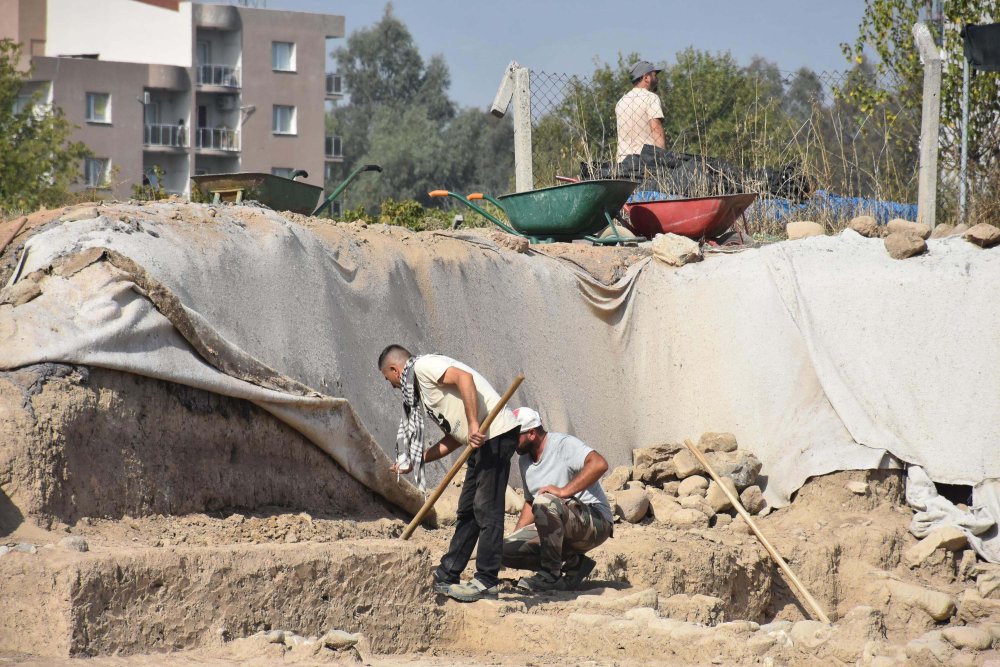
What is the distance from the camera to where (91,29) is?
36.2 m

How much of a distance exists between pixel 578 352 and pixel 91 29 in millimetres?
31395

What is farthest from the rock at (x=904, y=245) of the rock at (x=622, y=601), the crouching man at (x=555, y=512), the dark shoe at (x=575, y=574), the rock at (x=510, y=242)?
the rock at (x=622, y=601)

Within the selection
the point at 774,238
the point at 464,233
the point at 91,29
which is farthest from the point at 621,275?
the point at 91,29

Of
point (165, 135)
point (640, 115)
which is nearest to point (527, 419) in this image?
point (640, 115)

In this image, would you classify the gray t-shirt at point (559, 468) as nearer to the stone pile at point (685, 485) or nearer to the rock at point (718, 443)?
the stone pile at point (685, 485)

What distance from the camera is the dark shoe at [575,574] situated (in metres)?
6.13

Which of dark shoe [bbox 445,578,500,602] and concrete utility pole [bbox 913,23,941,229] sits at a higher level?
concrete utility pole [bbox 913,23,941,229]

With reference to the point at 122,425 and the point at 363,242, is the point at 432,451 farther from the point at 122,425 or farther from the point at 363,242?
the point at 363,242

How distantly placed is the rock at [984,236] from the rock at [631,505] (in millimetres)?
3119

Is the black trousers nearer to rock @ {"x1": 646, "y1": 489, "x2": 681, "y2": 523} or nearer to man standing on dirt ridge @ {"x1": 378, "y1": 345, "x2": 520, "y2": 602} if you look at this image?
man standing on dirt ridge @ {"x1": 378, "y1": 345, "x2": 520, "y2": 602}

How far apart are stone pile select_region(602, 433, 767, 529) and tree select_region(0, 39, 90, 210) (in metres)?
13.4

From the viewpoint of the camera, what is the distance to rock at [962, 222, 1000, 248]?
29.0 feet

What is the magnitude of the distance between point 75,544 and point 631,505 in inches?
159

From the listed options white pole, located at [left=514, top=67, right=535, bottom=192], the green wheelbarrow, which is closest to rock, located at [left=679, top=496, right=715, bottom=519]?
the green wheelbarrow
